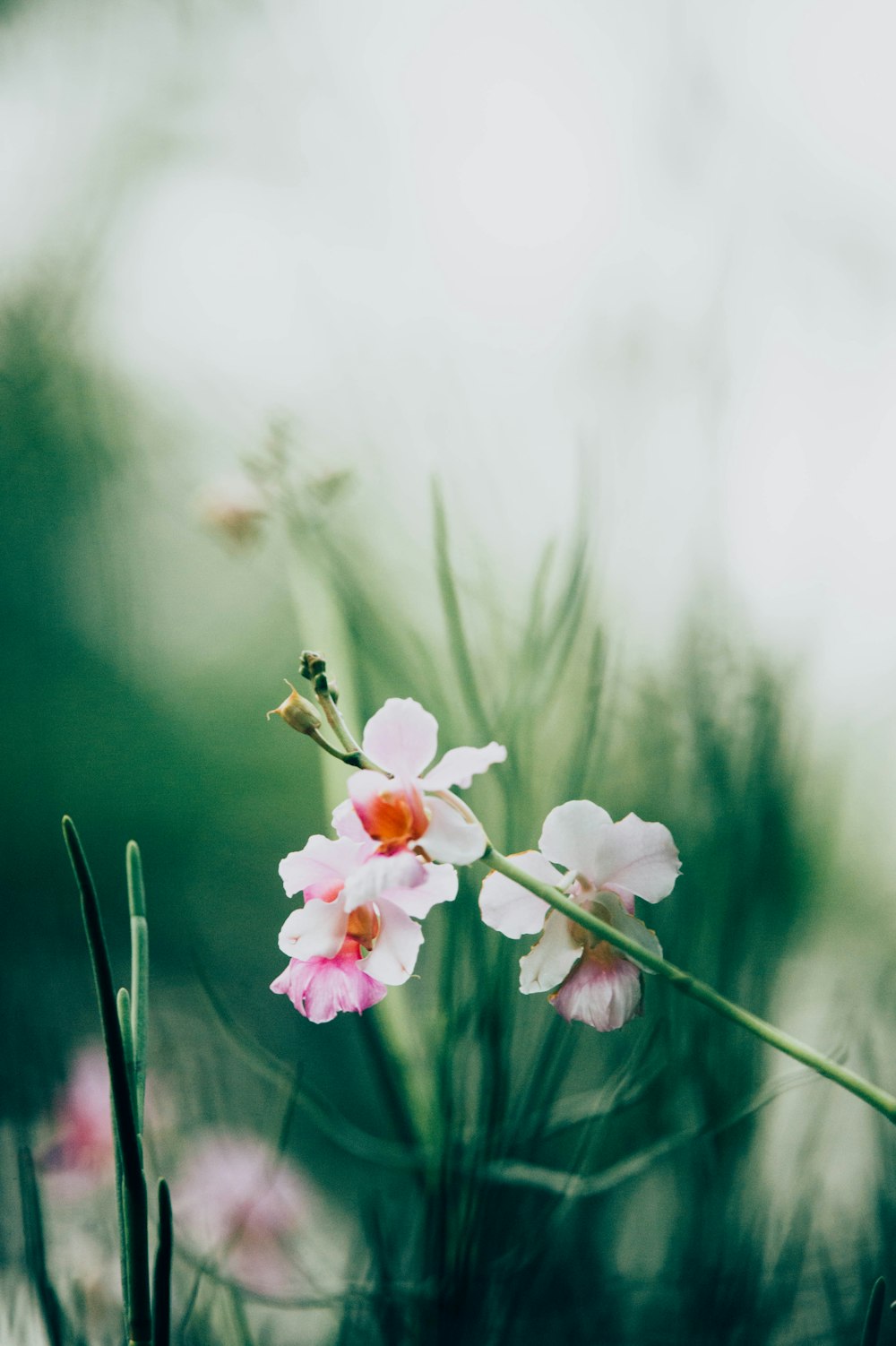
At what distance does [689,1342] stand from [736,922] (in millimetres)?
174

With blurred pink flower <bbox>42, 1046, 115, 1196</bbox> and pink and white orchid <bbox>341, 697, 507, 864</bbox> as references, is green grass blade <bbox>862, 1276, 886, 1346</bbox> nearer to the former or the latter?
pink and white orchid <bbox>341, 697, 507, 864</bbox>

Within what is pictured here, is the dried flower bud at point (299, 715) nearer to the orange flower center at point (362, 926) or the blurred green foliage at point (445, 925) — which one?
the orange flower center at point (362, 926)

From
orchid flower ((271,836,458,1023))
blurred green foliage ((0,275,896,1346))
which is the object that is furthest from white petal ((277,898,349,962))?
blurred green foliage ((0,275,896,1346))

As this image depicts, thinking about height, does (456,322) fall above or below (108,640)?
above

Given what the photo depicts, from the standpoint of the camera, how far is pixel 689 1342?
0.37 metres

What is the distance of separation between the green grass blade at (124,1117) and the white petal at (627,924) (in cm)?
14

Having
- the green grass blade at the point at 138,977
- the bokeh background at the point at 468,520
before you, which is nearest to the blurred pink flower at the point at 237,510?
the bokeh background at the point at 468,520

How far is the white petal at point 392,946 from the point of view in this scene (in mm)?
256

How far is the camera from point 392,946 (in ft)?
0.85

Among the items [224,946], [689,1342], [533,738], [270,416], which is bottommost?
[689,1342]

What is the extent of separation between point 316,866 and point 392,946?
3 centimetres

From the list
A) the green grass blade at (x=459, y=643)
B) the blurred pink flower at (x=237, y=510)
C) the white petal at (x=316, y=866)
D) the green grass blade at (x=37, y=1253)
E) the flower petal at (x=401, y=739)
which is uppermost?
the blurred pink flower at (x=237, y=510)

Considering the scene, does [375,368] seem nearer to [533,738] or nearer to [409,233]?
[409,233]

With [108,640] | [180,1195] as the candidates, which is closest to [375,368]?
[108,640]
